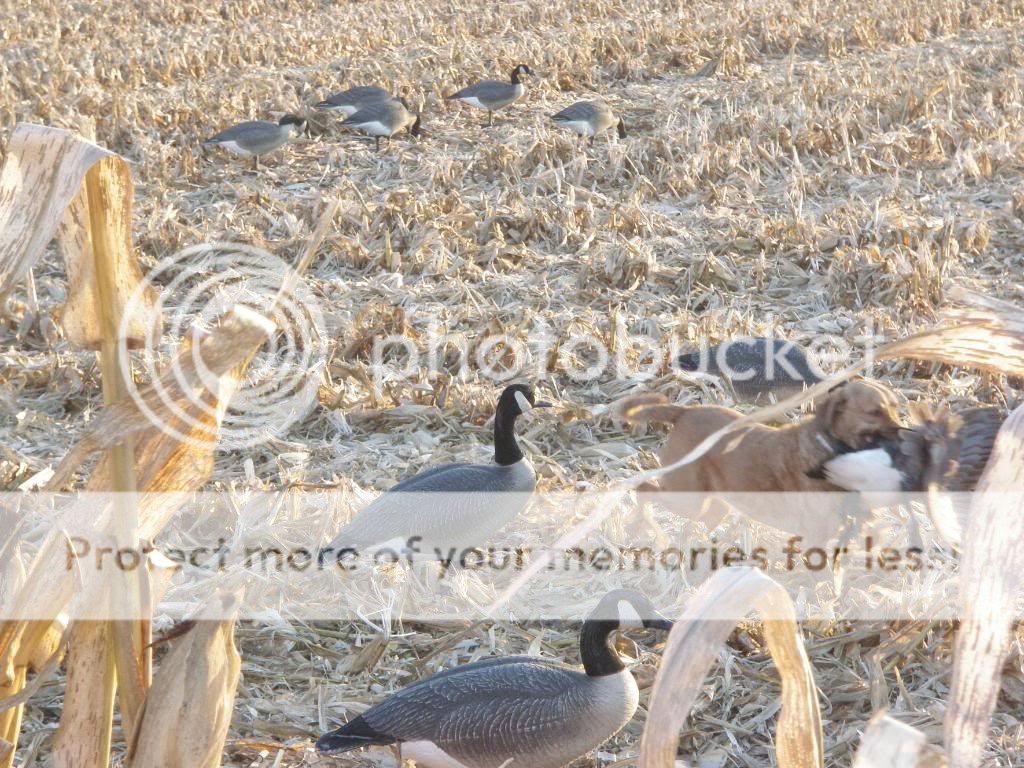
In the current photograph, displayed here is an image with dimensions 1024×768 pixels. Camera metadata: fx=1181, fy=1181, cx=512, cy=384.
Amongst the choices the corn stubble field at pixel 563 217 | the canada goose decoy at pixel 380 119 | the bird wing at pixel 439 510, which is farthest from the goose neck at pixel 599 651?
the canada goose decoy at pixel 380 119

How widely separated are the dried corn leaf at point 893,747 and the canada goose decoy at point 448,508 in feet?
11.4

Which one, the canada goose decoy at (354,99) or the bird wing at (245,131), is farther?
the canada goose decoy at (354,99)

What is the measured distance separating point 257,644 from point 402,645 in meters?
0.49

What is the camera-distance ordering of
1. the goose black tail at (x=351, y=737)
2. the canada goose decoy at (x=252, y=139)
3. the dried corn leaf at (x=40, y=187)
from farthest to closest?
the canada goose decoy at (x=252, y=139) < the goose black tail at (x=351, y=737) < the dried corn leaf at (x=40, y=187)

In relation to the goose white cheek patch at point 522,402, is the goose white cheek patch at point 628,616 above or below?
below

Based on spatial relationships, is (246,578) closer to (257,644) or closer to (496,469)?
(257,644)

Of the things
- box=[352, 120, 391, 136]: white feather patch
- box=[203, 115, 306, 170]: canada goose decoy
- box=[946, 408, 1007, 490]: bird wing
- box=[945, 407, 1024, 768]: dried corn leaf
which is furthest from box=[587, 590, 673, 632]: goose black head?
box=[352, 120, 391, 136]: white feather patch

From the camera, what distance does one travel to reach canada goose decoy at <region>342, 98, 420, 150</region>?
10.8m

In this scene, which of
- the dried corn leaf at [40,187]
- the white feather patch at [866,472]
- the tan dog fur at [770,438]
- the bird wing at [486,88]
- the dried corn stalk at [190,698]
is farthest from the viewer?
the bird wing at [486,88]

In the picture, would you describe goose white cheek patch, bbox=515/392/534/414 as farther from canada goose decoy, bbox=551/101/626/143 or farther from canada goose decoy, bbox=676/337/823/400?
canada goose decoy, bbox=551/101/626/143

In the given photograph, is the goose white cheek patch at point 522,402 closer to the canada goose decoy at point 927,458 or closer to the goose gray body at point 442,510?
the goose gray body at point 442,510

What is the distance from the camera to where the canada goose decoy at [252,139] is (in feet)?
33.0

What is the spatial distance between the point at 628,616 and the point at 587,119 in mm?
7762

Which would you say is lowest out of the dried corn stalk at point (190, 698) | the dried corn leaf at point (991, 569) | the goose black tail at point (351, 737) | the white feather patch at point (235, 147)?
the goose black tail at point (351, 737)
